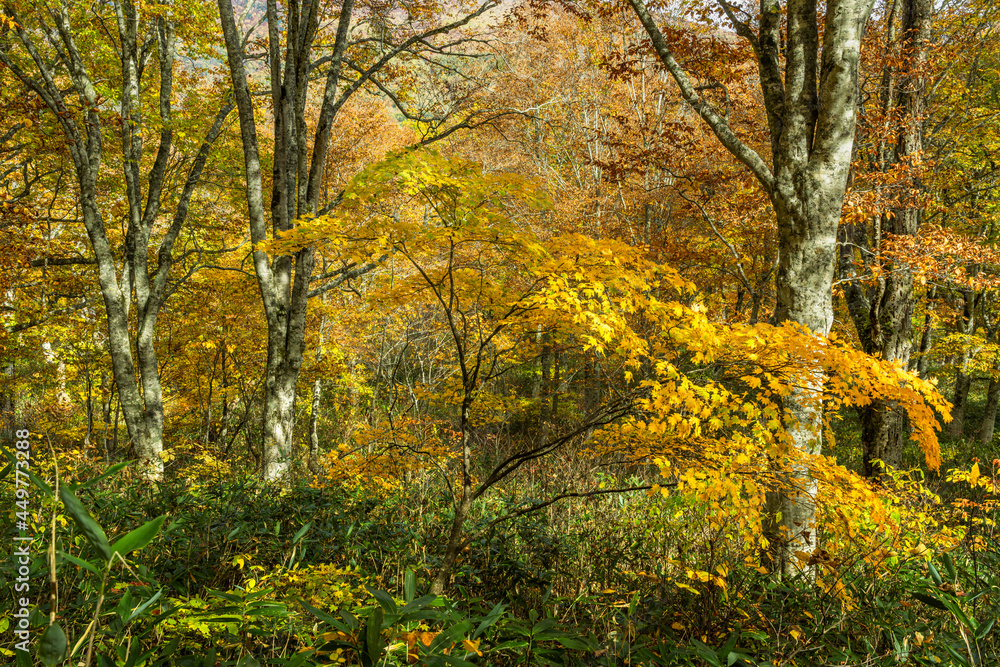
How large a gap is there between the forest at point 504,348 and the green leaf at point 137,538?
0.04m

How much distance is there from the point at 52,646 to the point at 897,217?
10.1 metres

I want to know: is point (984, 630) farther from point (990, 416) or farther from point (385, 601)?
point (990, 416)

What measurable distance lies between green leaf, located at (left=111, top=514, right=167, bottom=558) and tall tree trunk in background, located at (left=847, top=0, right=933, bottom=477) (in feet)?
28.9

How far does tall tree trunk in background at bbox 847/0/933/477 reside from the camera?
7430 mm

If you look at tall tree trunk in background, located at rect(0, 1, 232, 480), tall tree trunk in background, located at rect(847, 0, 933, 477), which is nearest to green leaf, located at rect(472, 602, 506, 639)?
tall tree trunk in background, located at rect(0, 1, 232, 480)

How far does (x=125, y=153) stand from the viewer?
7.68 metres

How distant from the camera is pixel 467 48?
30.2 feet

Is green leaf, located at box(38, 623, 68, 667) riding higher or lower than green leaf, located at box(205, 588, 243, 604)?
higher

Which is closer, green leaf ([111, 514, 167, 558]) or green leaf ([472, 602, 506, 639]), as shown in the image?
green leaf ([111, 514, 167, 558])

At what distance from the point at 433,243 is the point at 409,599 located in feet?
7.19

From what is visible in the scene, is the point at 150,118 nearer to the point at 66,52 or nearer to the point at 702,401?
the point at 66,52

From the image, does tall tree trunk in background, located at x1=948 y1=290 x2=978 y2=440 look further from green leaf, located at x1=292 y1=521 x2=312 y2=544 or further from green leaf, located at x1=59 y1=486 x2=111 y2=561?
green leaf, located at x1=59 y1=486 x2=111 y2=561

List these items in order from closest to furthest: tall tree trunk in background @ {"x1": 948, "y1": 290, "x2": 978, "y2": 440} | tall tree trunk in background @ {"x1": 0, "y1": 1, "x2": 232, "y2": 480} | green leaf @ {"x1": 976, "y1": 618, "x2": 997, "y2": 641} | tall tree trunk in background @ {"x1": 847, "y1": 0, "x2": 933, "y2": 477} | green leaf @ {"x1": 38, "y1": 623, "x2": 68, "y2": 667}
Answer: green leaf @ {"x1": 38, "y1": 623, "x2": 68, "y2": 667}
green leaf @ {"x1": 976, "y1": 618, "x2": 997, "y2": 641}
tall tree trunk in background @ {"x1": 0, "y1": 1, "x2": 232, "y2": 480}
tall tree trunk in background @ {"x1": 847, "y1": 0, "x2": 933, "y2": 477}
tall tree trunk in background @ {"x1": 948, "y1": 290, "x2": 978, "y2": 440}

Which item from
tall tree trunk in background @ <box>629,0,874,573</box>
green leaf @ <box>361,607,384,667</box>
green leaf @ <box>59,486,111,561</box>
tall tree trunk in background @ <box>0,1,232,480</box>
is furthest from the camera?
tall tree trunk in background @ <box>0,1,232,480</box>
